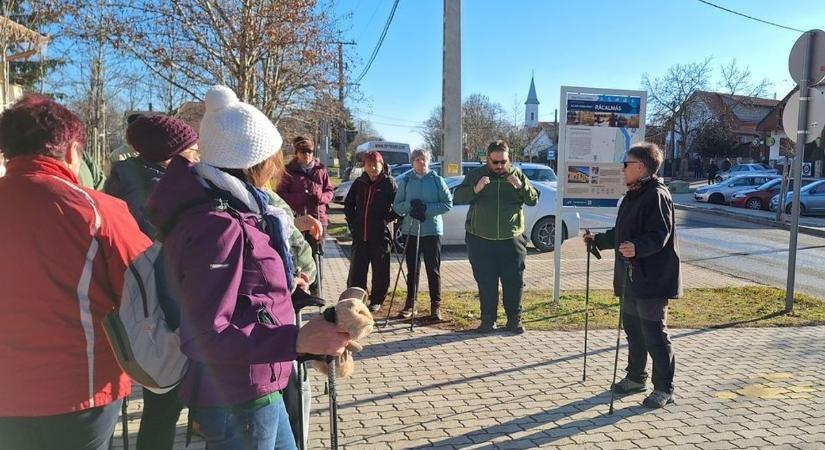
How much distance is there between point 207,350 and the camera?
A: 5.93ft

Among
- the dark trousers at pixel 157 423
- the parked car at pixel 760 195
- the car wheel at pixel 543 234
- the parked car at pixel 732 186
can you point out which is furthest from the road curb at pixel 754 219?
the dark trousers at pixel 157 423

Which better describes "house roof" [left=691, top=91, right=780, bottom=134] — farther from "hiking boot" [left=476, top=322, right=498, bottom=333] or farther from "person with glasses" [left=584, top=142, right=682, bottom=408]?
"person with glasses" [left=584, top=142, right=682, bottom=408]

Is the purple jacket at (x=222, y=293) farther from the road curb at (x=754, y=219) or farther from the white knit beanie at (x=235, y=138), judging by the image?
the road curb at (x=754, y=219)

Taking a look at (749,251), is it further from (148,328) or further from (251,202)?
(148,328)

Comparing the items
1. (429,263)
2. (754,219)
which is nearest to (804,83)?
(429,263)

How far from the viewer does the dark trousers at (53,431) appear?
201cm

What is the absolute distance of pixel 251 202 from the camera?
6.52 feet

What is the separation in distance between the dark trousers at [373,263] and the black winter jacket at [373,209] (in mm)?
78

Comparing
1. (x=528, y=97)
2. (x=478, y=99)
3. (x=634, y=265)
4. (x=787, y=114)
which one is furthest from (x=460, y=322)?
(x=528, y=97)

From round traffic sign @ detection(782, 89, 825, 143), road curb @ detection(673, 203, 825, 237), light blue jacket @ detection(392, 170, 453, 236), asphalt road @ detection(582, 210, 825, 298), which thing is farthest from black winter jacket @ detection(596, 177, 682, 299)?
road curb @ detection(673, 203, 825, 237)

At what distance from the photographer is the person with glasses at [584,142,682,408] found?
435 centimetres

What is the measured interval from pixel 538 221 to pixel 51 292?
37.3ft

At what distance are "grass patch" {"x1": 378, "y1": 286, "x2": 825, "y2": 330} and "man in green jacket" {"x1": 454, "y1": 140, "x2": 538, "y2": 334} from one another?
40 cm

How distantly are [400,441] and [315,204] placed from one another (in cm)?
352
